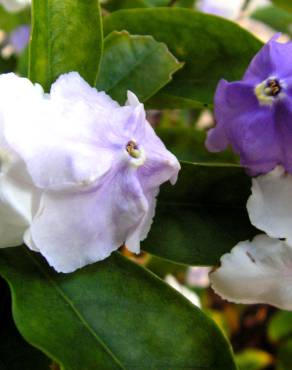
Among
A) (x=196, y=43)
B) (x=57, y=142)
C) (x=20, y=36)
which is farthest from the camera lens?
(x=20, y=36)

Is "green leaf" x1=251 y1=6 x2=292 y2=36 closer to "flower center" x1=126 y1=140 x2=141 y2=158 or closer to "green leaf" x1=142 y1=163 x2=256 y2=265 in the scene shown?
"green leaf" x1=142 y1=163 x2=256 y2=265

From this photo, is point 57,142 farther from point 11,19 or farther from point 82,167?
point 11,19

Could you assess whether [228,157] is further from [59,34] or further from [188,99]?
[59,34]

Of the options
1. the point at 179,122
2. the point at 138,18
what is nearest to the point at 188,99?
the point at 138,18

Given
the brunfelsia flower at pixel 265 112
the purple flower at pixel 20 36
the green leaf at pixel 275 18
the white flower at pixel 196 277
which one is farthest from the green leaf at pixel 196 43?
the white flower at pixel 196 277

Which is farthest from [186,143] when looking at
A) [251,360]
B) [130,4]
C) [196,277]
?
[251,360]

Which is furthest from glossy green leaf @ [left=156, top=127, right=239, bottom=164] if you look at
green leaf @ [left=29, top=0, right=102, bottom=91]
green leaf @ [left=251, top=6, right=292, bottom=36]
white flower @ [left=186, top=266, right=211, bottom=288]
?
white flower @ [left=186, top=266, right=211, bottom=288]

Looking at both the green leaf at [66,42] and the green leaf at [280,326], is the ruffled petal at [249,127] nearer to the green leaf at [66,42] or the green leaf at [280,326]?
the green leaf at [66,42]
